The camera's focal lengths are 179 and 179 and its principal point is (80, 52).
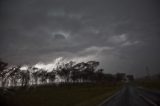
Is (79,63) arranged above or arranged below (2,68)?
above

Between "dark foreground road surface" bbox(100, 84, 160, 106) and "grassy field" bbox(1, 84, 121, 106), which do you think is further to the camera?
"grassy field" bbox(1, 84, 121, 106)

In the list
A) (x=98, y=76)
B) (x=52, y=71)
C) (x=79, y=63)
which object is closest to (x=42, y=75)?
(x=52, y=71)

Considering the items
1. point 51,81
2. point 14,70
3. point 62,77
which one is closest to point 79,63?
point 62,77

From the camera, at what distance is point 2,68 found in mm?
11562

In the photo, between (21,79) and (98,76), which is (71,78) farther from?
(21,79)

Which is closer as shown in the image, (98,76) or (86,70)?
(86,70)

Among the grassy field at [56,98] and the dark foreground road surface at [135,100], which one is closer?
the dark foreground road surface at [135,100]

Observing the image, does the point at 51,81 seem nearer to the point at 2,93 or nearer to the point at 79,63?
the point at 79,63

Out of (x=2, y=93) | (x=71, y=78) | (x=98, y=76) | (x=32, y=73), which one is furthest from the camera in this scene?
(x=98, y=76)

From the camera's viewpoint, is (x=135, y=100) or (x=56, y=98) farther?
(x=56, y=98)

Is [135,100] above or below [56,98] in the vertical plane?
above

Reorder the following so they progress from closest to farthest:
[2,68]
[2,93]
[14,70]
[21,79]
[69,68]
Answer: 1. [2,93]
2. [2,68]
3. [14,70]
4. [21,79]
5. [69,68]

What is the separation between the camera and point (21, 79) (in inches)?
3898

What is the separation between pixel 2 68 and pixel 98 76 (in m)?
150
